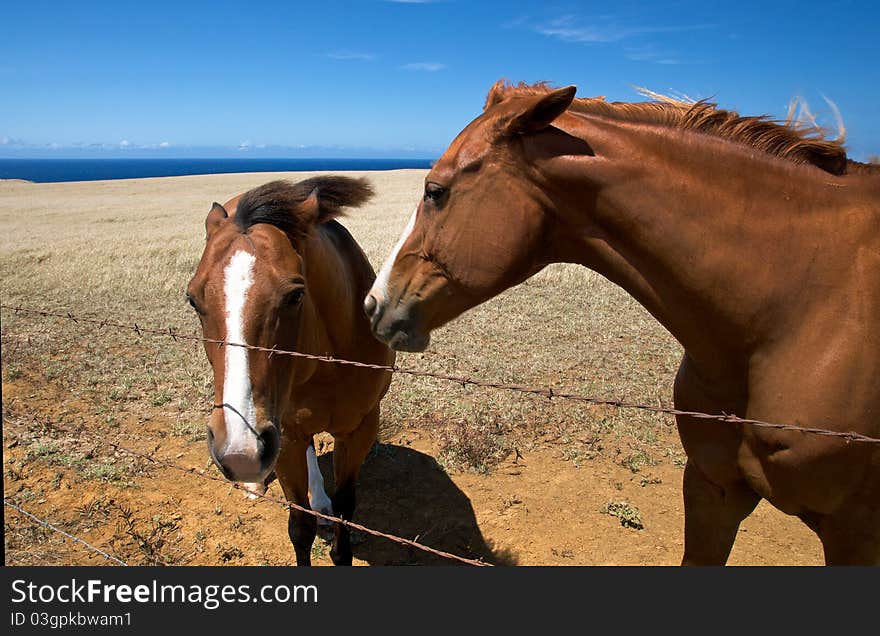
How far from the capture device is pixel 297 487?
11.0 feet

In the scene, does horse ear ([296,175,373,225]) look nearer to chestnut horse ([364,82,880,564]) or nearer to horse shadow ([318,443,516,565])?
chestnut horse ([364,82,880,564])

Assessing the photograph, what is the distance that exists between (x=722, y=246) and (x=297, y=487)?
2739 mm

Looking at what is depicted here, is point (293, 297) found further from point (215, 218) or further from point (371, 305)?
point (215, 218)

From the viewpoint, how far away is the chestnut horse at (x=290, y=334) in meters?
2.15

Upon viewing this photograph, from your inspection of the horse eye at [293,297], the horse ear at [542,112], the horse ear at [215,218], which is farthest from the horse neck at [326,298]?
the horse ear at [542,112]

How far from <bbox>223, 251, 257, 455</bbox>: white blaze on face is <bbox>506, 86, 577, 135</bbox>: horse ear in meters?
1.25

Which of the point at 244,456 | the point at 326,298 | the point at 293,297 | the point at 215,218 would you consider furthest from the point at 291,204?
the point at 244,456

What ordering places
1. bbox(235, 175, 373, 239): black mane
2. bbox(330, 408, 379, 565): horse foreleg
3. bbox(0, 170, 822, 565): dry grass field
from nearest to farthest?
bbox(235, 175, 373, 239): black mane < bbox(330, 408, 379, 565): horse foreleg < bbox(0, 170, 822, 565): dry grass field

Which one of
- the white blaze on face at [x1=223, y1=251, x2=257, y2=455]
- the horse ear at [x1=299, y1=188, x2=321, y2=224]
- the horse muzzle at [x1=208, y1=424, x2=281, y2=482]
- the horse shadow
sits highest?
the horse ear at [x1=299, y1=188, x2=321, y2=224]

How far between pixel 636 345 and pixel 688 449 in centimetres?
611

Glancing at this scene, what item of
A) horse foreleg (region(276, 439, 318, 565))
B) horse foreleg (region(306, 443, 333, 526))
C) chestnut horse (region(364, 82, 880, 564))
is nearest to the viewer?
chestnut horse (region(364, 82, 880, 564))

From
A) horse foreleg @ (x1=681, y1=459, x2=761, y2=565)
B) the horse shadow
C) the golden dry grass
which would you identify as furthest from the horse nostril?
the golden dry grass

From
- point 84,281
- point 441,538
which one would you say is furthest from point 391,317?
point 84,281

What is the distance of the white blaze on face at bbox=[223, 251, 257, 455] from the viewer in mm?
2080
